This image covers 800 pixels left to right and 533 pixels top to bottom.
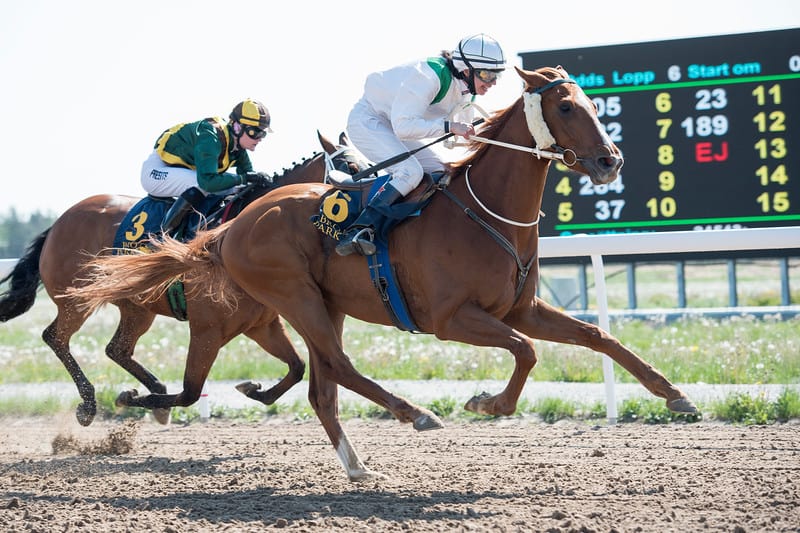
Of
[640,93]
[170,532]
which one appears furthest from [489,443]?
[640,93]

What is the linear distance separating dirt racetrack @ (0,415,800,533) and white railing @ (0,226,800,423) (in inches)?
27.8

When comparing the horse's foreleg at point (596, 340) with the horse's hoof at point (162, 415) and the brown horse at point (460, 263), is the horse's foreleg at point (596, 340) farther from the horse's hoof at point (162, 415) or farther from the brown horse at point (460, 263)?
the horse's hoof at point (162, 415)

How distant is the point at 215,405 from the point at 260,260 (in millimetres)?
2859

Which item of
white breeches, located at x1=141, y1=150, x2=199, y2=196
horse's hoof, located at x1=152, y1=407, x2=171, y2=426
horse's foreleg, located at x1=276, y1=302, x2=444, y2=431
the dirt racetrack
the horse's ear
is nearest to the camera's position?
the dirt racetrack

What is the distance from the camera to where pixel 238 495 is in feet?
15.6

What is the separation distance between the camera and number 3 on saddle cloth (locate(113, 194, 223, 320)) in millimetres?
6398

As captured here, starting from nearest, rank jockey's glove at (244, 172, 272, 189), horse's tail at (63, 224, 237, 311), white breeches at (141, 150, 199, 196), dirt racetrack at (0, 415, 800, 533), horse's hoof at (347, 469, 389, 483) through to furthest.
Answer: dirt racetrack at (0, 415, 800, 533), horse's hoof at (347, 469, 389, 483), horse's tail at (63, 224, 237, 311), jockey's glove at (244, 172, 272, 189), white breeches at (141, 150, 199, 196)

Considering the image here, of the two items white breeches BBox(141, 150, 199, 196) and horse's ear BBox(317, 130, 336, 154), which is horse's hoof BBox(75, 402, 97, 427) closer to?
white breeches BBox(141, 150, 199, 196)

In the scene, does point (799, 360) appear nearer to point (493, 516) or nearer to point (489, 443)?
point (489, 443)

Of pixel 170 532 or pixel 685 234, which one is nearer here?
pixel 170 532

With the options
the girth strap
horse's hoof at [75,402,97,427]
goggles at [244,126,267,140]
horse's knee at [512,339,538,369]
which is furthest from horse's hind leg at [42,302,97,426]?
horse's knee at [512,339,538,369]

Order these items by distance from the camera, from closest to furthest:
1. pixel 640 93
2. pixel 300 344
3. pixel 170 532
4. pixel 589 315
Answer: pixel 170 532
pixel 640 93
pixel 589 315
pixel 300 344

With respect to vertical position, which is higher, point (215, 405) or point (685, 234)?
point (685, 234)

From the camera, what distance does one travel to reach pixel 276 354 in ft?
21.7
